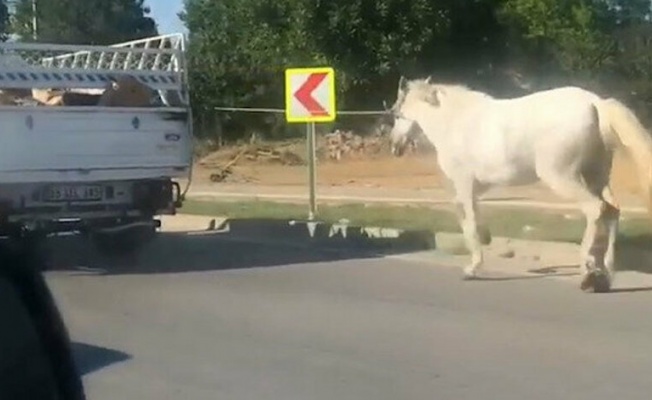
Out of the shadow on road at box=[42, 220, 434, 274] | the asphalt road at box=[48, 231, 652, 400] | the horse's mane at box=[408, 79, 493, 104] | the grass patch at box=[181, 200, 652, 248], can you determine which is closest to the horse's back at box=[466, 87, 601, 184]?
the horse's mane at box=[408, 79, 493, 104]

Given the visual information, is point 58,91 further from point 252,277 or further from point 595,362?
point 595,362

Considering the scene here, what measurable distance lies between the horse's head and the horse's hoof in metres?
2.84

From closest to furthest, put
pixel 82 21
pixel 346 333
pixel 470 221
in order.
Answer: pixel 346 333 → pixel 470 221 → pixel 82 21

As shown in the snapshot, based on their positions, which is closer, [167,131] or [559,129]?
[559,129]

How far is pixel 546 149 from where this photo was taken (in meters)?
14.0

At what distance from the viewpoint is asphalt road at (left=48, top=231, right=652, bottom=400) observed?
902cm

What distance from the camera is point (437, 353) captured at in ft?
33.1

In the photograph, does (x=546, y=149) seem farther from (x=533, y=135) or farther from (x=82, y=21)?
(x=82, y=21)

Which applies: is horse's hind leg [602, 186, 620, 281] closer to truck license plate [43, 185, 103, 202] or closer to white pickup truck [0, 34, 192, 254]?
white pickup truck [0, 34, 192, 254]

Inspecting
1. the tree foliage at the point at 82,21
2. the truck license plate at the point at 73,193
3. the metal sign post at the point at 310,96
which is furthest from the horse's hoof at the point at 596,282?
the tree foliage at the point at 82,21

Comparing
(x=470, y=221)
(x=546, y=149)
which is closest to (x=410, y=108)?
(x=470, y=221)

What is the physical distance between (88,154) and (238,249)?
8.76ft

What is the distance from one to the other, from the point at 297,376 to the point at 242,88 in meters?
38.0

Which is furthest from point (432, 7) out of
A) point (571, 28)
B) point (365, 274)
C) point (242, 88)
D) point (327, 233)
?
point (365, 274)
